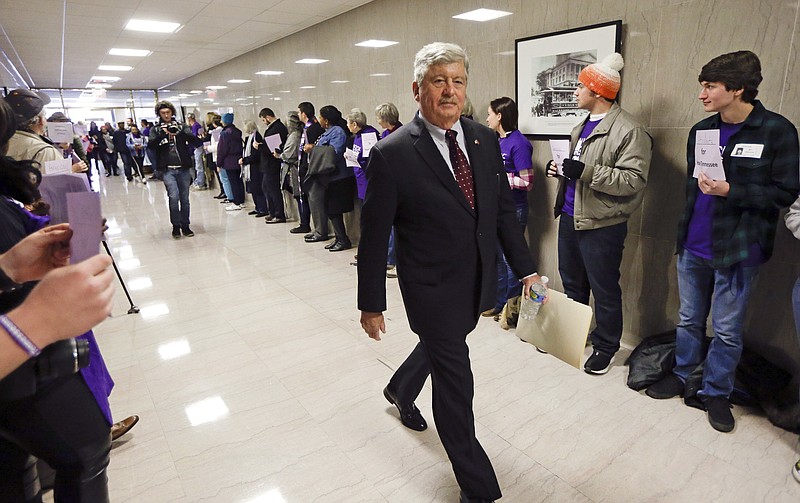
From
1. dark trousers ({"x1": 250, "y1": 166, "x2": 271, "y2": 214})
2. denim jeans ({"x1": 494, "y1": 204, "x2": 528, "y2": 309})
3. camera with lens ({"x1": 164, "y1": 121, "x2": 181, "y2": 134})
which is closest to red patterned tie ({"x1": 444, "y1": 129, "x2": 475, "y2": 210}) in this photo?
denim jeans ({"x1": 494, "y1": 204, "x2": 528, "y2": 309})

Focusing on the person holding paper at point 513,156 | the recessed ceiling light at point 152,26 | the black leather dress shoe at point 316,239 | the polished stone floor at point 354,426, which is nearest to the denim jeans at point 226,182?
the recessed ceiling light at point 152,26

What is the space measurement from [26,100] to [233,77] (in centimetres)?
737

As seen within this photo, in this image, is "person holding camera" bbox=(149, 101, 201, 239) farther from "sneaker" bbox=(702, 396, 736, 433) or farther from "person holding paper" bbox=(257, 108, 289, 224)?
"sneaker" bbox=(702, 396, 736, 433)

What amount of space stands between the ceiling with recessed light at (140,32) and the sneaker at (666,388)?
4.77 m

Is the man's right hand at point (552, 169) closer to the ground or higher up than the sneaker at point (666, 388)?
higher up

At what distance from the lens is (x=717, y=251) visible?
2.22 metres

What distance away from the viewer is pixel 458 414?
5.65 ft

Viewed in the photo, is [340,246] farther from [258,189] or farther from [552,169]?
[552,169]

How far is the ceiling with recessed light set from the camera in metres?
5.26

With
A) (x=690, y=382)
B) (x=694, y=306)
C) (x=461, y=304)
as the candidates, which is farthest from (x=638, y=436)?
(x=461, y=304)

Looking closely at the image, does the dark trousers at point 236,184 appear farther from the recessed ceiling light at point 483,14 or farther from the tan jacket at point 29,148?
the recessed ceiling light at point 483,14

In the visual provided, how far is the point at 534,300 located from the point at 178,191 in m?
5.81

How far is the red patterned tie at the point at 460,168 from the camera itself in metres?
1.68

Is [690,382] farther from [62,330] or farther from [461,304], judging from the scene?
[62,330]
